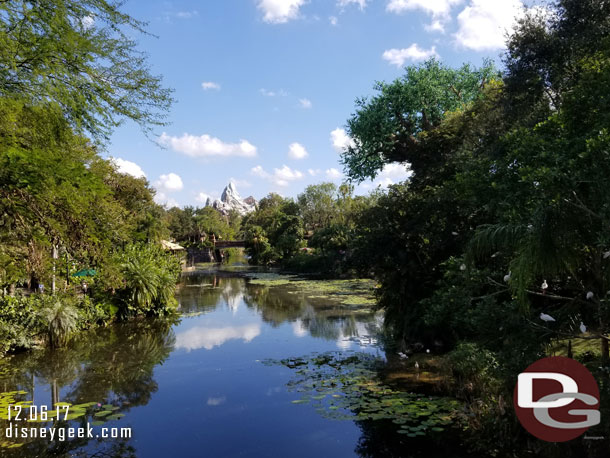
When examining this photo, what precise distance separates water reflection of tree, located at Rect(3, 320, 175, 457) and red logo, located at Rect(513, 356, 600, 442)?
571 cm

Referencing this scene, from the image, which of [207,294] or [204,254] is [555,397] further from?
[204,254]

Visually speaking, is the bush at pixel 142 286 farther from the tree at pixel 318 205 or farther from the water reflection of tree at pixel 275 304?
the tree at pixel 318 205

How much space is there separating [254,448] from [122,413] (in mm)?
2991

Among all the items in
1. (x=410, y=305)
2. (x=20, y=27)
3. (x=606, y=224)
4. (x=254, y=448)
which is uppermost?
(x=20, y=27)

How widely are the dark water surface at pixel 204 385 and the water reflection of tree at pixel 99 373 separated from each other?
0.02 meters

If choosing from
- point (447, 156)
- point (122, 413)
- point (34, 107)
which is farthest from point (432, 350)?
point (34, 107)

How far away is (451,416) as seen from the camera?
7176 mm

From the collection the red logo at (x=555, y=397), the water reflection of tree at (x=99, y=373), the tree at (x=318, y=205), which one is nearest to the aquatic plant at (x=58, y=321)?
the water reflection of tree at (x=99, y=373)

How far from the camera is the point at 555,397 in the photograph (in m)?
5.17

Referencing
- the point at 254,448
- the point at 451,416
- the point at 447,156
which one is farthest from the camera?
the point at 447,156

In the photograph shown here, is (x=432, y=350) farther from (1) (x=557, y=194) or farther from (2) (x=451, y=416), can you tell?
(1) (x=557, y=194)

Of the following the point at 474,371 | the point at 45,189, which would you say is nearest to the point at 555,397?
the point at 474,371

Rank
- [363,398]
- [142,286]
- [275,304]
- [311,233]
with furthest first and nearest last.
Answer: [311,233], [275,304], [142,286], [363,398]

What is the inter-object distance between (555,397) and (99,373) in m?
9.83
